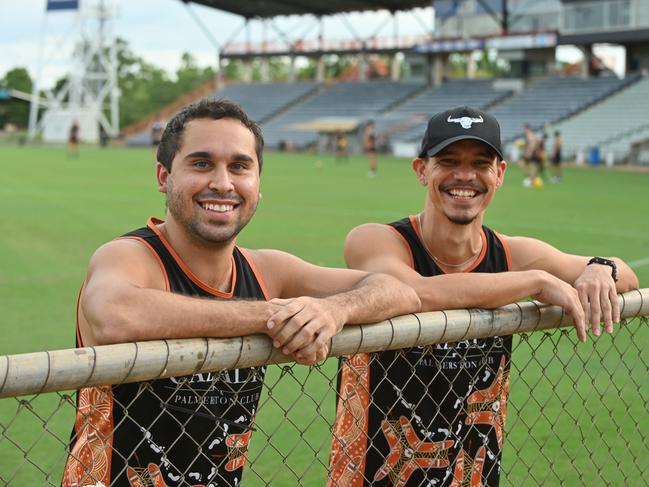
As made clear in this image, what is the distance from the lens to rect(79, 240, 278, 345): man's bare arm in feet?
7.72

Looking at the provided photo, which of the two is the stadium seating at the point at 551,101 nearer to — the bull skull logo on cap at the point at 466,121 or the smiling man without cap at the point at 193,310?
the bull skull logo on cap at the point at 466,121

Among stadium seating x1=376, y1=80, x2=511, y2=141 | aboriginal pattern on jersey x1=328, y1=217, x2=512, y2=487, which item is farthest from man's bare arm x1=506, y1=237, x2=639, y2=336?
stadium seating x1=376, y1=80, x2=511, y2=141

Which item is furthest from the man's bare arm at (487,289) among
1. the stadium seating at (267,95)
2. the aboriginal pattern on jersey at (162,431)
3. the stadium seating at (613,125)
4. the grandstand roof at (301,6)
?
the stadium seating at (267,95)

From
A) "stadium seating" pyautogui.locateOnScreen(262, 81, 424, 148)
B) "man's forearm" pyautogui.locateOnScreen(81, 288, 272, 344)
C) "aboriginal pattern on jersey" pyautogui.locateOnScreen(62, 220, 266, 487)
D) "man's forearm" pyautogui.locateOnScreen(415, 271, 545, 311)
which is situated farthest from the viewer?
"stadium seating" pyautogui.locateOnScreen(262, 81, 424, 148)

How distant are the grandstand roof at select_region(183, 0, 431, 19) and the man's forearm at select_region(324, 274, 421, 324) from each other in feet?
194

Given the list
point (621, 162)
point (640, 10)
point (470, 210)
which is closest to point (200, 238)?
point (470, 210)

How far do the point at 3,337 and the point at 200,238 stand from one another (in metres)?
5.03

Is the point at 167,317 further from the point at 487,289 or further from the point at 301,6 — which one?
the point at 301,6

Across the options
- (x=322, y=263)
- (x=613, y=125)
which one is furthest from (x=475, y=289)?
(x=613, y=125)

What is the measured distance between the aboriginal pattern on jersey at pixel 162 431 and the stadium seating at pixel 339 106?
51.4 metres

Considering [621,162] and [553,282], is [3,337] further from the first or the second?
[621,162]

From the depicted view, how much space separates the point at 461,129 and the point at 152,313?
1.56 m

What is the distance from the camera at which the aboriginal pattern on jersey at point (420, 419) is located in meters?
3.22

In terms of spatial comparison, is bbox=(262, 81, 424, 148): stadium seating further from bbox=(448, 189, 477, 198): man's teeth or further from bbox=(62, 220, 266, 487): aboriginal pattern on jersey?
bbox=(62, 220, 266, 487): aboriginal pattern on jersey
